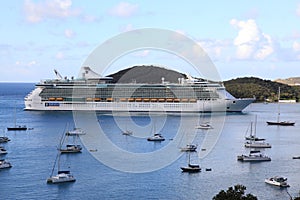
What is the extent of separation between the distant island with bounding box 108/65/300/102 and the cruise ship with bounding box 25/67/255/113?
3.82 meters

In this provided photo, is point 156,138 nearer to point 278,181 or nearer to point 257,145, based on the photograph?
point 257,145

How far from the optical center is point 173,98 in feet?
170

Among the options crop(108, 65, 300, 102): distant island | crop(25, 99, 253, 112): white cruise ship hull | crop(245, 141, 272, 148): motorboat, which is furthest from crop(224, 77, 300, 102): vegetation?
crop(245, 141, 272, 148): motorboat

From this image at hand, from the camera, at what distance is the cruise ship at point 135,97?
51.1 metres

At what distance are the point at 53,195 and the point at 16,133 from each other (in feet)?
57.1

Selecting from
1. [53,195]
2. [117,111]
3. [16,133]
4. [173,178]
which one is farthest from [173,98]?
[53,195]

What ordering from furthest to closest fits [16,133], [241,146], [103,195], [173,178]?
[16,133] < [241,146] < [173,178] < [103,195]

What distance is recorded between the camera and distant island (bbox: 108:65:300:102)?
59.8m

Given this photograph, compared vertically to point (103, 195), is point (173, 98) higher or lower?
higher

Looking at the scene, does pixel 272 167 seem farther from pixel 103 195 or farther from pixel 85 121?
pixel 85 121

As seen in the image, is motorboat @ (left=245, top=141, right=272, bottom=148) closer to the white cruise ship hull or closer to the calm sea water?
the calm sea water

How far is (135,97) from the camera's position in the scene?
5175 centimetres

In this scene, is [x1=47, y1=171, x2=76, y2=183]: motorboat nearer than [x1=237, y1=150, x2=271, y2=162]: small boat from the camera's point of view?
Yes

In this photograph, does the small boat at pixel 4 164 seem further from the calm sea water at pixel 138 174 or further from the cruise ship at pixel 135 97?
the cruise ship at pixel 135 97
